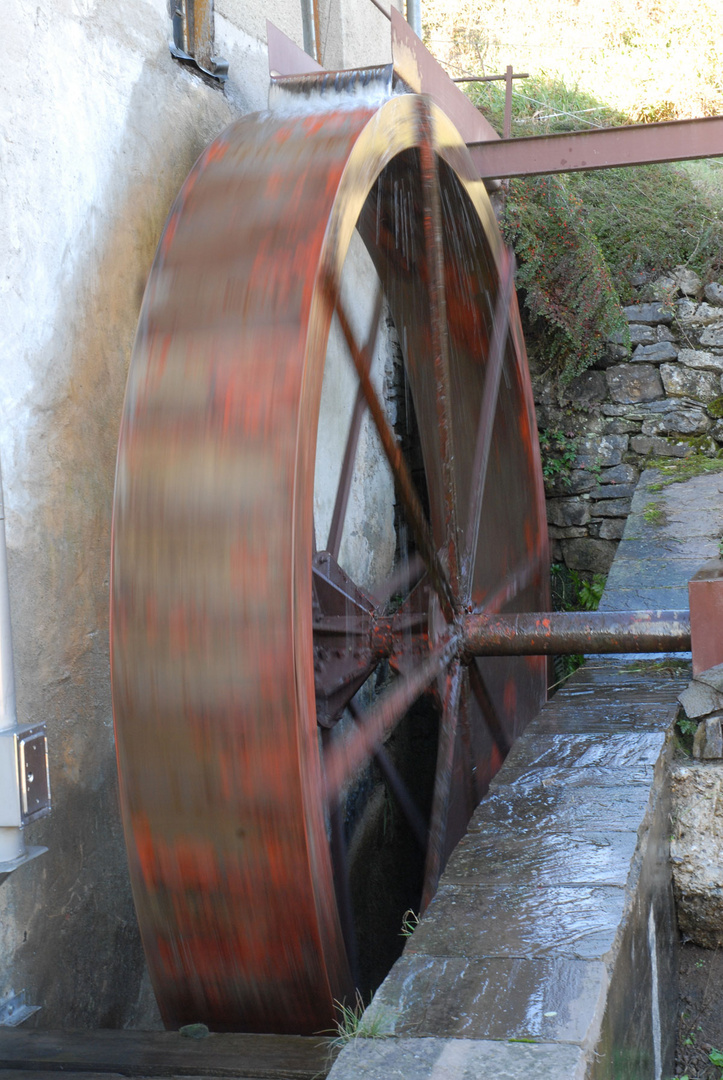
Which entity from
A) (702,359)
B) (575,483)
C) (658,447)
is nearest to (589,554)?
(575,483)

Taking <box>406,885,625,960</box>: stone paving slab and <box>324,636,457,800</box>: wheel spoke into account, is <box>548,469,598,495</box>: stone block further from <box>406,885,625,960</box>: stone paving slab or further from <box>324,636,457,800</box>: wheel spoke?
<box>406,885,625,960</box>: stone paving slab

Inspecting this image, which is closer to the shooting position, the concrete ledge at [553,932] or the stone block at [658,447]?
the concrete ledge at [553,932]

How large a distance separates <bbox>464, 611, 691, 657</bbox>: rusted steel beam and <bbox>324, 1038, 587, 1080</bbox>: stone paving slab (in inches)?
64.6

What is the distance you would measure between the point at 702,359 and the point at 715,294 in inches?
14.7

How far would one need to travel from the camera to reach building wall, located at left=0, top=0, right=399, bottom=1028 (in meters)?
2.21

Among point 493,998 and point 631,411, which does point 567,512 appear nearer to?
point 631,411

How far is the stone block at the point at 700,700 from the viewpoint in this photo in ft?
9.01

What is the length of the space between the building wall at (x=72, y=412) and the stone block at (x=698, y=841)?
1.47 metres

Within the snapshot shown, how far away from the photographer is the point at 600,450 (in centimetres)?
559

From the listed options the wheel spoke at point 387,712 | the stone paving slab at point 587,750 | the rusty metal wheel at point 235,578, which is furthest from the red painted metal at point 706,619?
the rusty metal wheel at point 235,578

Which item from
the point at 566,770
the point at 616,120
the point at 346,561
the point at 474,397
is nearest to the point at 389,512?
the point at 346,561

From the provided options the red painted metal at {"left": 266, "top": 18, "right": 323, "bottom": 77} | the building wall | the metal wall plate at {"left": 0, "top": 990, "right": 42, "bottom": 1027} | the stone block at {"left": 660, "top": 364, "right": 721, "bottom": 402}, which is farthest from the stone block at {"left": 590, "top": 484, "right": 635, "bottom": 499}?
the metal wall plate at {"left": 0, "top": 990, "right": 42, "bottom": 1027}

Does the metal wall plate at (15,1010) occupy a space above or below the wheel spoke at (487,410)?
below

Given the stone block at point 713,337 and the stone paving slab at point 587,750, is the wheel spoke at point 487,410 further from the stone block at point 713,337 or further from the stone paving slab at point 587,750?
the stone block at point 713,337
